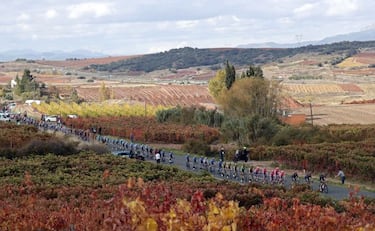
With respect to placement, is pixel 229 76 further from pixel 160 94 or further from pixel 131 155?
pixel 160 94

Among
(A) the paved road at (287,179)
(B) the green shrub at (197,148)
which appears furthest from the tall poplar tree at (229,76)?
(B) the green shrub at (197,148)

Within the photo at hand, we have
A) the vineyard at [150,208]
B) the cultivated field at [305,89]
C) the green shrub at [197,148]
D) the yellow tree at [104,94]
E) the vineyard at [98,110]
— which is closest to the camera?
the vineyard at [150,208]

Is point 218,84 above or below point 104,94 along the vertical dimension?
above

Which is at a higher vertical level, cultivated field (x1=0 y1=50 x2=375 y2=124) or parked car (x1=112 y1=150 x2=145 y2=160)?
parked car (x1=112 y1=150 x2=145 y2=160)

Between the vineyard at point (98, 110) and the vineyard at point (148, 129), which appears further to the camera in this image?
the vineyard at point (98, 110)

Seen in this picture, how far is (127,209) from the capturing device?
22.6 feet

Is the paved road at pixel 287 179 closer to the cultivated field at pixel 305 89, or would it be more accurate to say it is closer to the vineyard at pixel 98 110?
the vineyard at pixel 98 110

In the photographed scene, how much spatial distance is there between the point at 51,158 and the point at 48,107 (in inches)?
1852

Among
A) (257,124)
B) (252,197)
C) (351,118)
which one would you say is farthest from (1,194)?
(351,118)

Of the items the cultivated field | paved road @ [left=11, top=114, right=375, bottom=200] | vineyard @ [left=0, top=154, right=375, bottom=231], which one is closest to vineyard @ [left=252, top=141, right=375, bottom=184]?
paved road @ [left=11, top=114, right=375, bottom=200]

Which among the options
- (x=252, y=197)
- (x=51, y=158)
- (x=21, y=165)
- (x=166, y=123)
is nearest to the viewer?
(x=252, y=197)

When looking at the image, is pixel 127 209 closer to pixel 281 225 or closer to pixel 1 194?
pixel 281 225

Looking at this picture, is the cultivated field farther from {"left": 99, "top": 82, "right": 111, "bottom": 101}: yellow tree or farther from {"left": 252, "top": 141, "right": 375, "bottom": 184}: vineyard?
{"left": 252, "top": 141, "right": 375, "bottom": 184}: vineyard

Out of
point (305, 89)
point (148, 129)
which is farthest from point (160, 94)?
point (148, 129)
